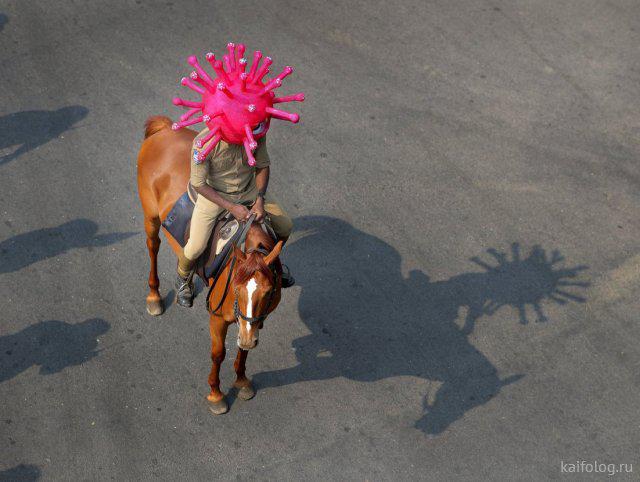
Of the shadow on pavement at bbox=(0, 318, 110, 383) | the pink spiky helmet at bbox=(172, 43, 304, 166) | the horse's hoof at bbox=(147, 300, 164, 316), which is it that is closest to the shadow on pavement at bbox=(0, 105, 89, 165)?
the shadow on pavement at bbox=(0, 318, 110, 383)

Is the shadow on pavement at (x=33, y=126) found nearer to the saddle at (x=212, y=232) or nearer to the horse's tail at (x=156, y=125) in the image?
the horse's tail at (x=156, y=125)

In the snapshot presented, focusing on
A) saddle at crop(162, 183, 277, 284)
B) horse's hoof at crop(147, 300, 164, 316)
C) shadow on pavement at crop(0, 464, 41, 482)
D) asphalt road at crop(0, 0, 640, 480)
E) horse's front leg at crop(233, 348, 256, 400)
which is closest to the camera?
saddle at crop(162, 183, 277, 284)

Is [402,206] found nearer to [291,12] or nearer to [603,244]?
[603,244]

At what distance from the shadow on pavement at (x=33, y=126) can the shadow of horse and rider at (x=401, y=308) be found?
4052 millimetres

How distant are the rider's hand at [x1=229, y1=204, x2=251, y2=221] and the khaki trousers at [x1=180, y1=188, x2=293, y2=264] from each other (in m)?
0.23

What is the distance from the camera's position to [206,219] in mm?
7938

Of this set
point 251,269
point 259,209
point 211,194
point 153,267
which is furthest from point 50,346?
point 251,269

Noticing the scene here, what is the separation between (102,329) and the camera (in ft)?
30.6

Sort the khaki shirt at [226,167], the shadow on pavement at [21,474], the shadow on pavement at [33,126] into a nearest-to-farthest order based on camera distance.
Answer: the khaki shirt at [226,167] < the shadow on pavement at [21,474] < the shadow on pavement at [33,126]

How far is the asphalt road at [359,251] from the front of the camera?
861cm

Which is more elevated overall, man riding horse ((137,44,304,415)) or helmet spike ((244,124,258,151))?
helmet spike ((244,124,258,151))

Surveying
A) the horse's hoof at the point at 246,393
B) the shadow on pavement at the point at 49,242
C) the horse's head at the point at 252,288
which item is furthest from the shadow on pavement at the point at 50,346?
the horse's head at the point at 252,288

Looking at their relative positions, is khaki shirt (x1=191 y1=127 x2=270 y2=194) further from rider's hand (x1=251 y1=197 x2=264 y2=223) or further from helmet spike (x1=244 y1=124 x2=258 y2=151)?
helmet spike (x1=244 y1=124 x2=258 y2=151)

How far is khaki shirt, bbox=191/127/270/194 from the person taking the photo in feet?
24.3
